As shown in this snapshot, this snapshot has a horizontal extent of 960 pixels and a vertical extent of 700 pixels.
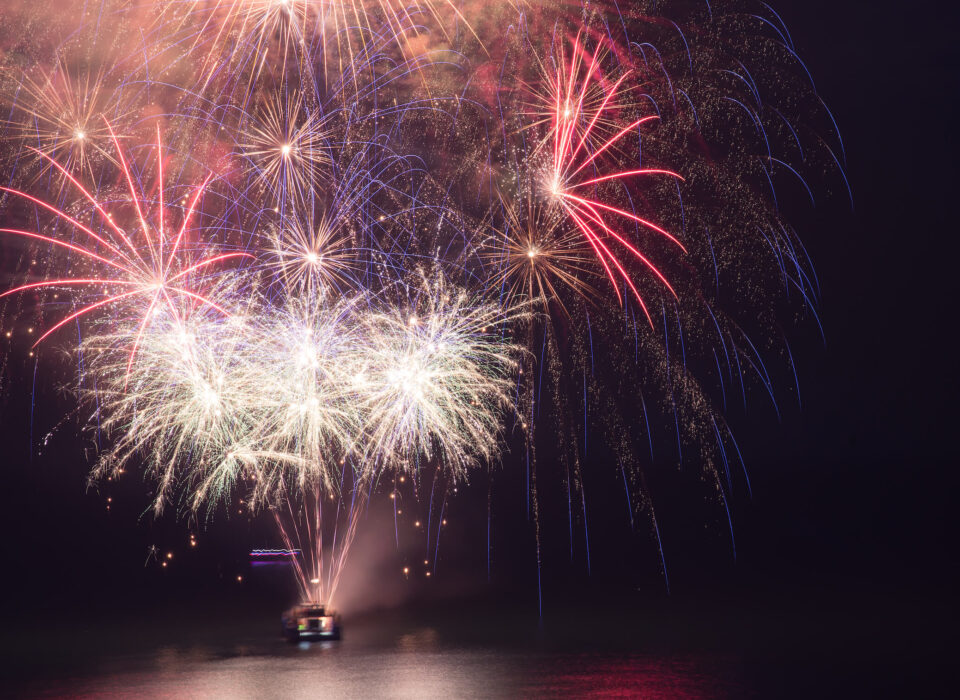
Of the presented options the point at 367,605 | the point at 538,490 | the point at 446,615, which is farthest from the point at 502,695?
the point at 538,490

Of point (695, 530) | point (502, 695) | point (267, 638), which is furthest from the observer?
point (695, 530)

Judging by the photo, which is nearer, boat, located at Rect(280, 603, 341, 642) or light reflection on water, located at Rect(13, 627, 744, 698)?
light reflection on water, located at Rect(13, 627, 744, 698)

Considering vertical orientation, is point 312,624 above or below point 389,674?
above

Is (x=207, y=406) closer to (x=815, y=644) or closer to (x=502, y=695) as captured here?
(x=502, y=695)

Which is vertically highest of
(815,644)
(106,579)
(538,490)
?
(538,490)

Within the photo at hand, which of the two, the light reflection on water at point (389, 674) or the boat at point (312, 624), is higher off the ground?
the boat at point (312, 624)

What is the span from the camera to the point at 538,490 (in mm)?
95875

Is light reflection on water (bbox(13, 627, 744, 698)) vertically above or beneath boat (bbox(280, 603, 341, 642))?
beneath

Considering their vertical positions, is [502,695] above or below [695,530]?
below

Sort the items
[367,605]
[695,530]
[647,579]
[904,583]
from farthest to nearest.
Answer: [695,530], [647,579], [904,583], [367,605]

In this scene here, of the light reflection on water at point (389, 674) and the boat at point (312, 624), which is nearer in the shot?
the light reflection on water at point (389, 674)

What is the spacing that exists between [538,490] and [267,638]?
65.8 meters

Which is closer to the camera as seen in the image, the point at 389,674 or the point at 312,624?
the point at 389,674

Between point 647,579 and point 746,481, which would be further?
point 746,481
